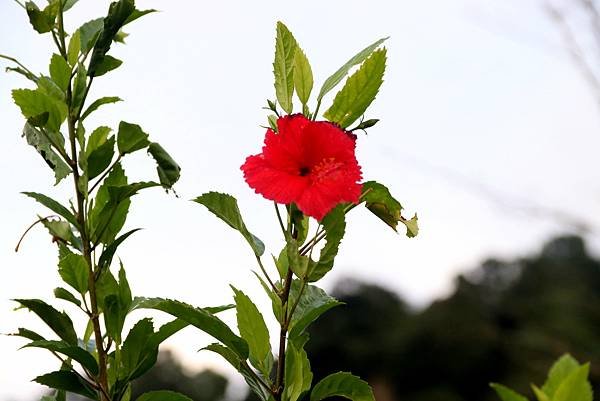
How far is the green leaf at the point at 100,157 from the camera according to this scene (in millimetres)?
1069

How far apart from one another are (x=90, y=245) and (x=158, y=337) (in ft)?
0.49

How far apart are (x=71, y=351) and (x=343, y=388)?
34 centimetres

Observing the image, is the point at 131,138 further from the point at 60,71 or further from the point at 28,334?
the point at 28,334

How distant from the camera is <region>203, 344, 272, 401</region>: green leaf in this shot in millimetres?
983

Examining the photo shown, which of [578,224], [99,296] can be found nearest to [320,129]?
[99,296]

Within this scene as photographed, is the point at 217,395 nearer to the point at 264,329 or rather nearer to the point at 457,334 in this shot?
the point at 457,334

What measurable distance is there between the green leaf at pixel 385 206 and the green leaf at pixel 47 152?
1.25 ft

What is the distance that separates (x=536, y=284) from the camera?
27.9m

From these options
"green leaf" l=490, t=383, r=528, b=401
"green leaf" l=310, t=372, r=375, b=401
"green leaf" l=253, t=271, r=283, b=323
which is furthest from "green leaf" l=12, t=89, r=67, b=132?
"green leaf" l=490, t=383, r=528, b=401

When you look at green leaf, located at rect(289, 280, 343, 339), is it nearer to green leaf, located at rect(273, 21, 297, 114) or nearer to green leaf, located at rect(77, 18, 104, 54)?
green leaf, located at rect(273, 21, 297, 114)

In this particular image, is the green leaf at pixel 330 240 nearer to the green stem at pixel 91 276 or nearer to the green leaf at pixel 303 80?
the green leaf at pixel 303 80

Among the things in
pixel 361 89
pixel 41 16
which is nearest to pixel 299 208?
pixel 361 89

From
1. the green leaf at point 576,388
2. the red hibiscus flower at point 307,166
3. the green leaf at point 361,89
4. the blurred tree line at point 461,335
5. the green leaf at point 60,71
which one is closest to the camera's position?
the green leaf at point 576,388

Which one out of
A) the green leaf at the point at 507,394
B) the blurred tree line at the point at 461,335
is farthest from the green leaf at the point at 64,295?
the blurred tree line at the point at 461,335
